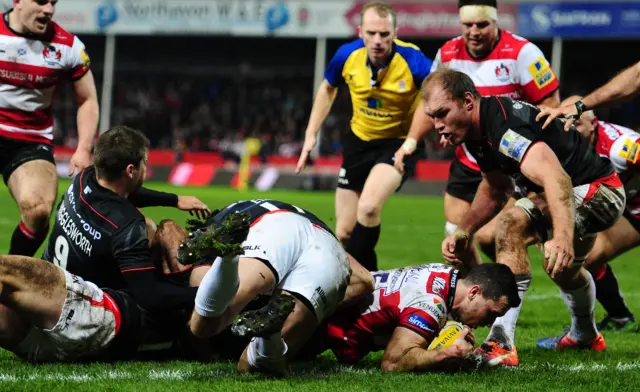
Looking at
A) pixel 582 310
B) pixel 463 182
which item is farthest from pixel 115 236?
pixel 463 182

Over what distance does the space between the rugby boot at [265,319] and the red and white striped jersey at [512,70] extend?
155 inches

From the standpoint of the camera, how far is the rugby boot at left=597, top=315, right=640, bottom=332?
7664 millimetres

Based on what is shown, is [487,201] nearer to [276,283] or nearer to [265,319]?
[276,283]

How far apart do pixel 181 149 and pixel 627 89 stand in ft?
92.9

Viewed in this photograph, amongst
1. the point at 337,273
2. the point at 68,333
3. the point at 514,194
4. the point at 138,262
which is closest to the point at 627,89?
the point at 514,194

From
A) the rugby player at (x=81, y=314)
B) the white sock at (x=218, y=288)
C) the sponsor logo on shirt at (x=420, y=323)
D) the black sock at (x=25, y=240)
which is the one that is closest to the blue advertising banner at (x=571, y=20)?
the black sock at (x=25, y=240)

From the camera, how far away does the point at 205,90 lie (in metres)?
39.5

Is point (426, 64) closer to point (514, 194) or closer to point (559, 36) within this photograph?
point (514, 194)

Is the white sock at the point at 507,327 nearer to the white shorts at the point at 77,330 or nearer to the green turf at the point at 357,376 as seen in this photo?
the green turf at the point at 357,376

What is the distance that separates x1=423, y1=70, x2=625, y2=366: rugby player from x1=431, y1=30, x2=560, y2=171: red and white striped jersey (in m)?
1.76

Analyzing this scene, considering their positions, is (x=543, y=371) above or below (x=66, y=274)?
below

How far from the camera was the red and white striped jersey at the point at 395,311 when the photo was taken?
5.40 meters

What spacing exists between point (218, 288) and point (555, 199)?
6.08 feet

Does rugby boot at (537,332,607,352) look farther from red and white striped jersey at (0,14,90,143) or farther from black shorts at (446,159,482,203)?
red and white striped jersey at (0,14,90,143)
